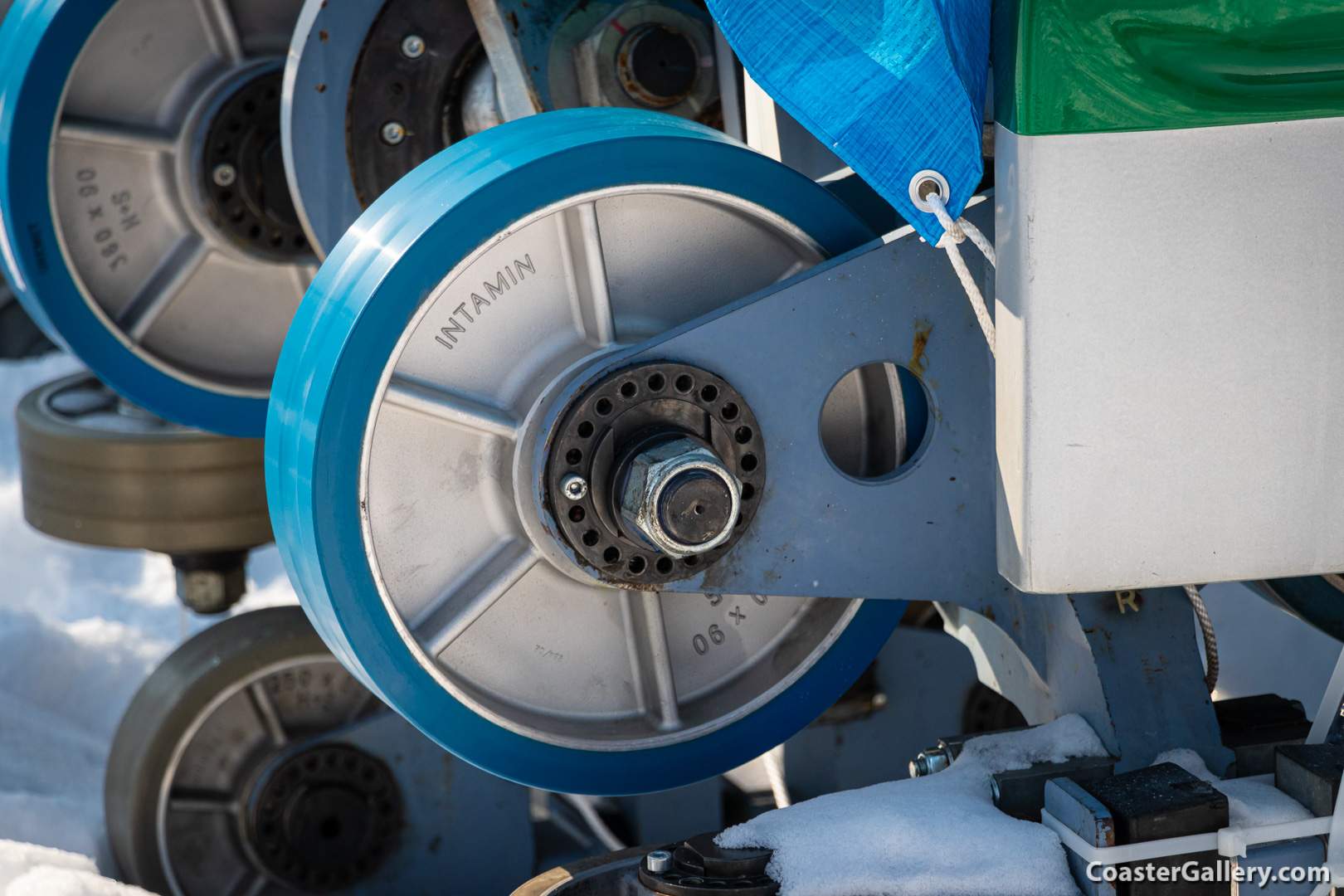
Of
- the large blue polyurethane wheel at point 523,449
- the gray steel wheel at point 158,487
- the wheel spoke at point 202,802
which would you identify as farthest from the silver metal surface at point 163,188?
the large blue polyurethane wheel at point 523,449

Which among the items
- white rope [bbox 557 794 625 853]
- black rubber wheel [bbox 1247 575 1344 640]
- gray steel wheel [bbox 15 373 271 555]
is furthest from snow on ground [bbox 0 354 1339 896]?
white rope [bbox 557 794 625 853]

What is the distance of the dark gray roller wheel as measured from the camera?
7.22ft

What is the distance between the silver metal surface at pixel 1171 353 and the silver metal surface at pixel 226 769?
145 centimetres

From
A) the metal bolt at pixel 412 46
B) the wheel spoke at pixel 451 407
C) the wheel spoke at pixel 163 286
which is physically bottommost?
the wheel spoke at pixel 451 407

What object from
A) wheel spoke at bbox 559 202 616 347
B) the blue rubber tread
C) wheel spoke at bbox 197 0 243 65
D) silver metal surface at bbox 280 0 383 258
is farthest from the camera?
wheel spoke at bbox 197 0 243 65

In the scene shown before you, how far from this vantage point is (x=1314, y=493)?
1298 mm

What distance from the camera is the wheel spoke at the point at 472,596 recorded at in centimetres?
137

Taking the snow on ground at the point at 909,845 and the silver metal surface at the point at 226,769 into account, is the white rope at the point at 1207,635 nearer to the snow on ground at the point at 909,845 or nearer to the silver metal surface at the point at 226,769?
the snow on ground at the point at 909,845

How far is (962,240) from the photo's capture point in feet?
4.04

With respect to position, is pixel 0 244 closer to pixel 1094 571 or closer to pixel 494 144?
pixel 494 144

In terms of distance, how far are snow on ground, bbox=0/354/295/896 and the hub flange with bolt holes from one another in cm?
101

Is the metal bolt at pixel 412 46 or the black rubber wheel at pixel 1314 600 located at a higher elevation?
the metal bolt at pixel 412 46

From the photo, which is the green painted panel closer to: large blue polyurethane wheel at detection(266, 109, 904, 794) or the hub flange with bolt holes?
large blue polyurethane wheel at detection(266, 109, 904, 794)

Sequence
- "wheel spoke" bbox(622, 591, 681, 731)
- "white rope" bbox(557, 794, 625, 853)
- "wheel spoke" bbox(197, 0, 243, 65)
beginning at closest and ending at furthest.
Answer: "wheel spoke" bbox(622, 591, 681, 731) → "white rope" bbox(557, 794, 625, 853) → "wheel spoke" bbox(197, 0, 243, 65)
